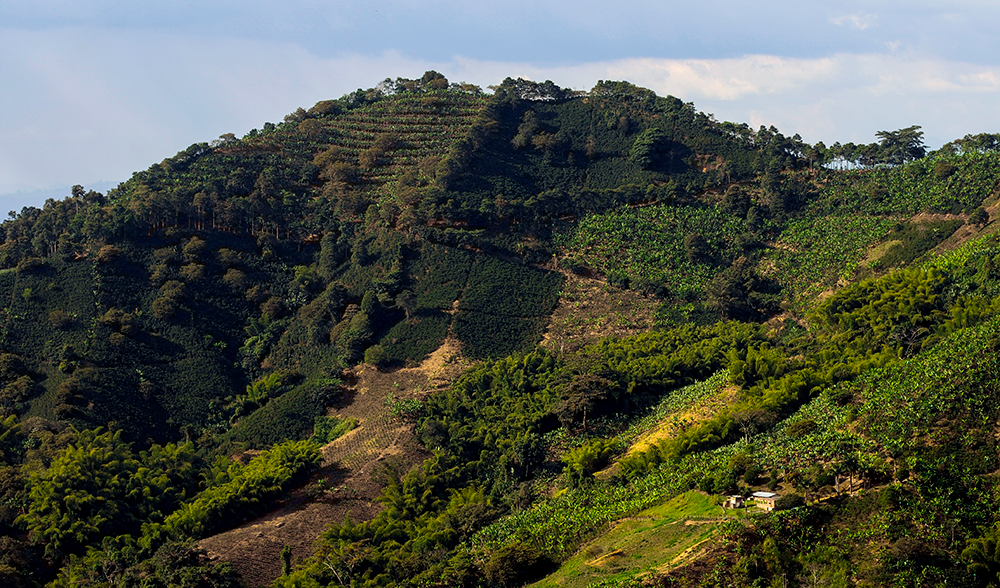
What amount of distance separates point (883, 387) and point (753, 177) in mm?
51160

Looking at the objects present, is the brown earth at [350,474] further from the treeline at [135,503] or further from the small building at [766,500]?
the small building at [766,500]

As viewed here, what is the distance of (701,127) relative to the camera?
106m

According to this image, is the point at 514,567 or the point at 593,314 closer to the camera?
the point at 514,567

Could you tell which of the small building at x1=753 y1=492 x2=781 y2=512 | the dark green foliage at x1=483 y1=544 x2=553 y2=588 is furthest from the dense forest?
the small building at x1=753 y1=492 x2=781 y2=512

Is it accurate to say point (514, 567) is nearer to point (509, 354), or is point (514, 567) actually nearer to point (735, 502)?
point (735, 502)

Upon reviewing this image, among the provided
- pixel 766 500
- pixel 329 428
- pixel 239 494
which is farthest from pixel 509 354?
pixel 766 500

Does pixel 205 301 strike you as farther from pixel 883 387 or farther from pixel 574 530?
pixel 883 387

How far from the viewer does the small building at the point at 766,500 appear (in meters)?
39.6

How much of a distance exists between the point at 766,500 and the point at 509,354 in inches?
1484

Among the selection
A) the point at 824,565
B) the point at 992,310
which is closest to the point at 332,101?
the point at 992,310

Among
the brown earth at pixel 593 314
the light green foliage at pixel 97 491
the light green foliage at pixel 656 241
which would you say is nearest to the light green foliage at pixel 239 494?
the light green foliage at pixel 97 491

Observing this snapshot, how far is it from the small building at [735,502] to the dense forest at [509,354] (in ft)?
2.90

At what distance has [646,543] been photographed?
40250mm

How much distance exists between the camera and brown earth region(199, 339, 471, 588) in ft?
170
